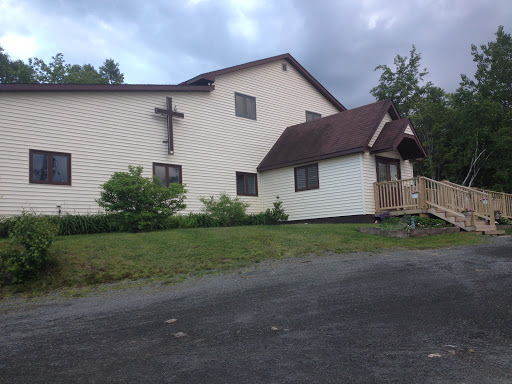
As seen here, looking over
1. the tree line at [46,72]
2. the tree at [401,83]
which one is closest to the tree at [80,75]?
the tree line at [46,72]

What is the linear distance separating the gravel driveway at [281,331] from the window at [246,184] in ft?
41.2

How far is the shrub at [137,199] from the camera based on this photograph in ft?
43.6

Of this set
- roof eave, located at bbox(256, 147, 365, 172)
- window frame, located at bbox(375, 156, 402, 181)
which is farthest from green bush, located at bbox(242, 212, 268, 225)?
window frame, located at bbox(375, 156, 402, 181)

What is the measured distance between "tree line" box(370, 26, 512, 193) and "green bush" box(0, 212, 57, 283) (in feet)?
72.6

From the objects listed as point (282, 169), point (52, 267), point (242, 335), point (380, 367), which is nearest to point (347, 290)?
point (242, 335)

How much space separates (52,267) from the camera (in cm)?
941

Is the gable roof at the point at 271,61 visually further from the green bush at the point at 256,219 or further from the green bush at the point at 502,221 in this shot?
the green bush at the point at 502,221

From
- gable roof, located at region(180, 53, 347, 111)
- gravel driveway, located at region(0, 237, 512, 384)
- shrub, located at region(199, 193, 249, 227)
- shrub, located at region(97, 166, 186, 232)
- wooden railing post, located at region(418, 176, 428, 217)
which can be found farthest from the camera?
gable roof, located at region(180, 53, 347, 111)

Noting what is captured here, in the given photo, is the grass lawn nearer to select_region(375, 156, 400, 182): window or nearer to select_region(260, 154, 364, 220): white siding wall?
select_region(260, 154, 364, 220): white siding wall

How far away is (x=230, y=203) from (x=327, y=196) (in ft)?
15.7

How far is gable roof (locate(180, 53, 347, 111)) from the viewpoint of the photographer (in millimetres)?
20109

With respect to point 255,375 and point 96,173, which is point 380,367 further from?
point 96,173

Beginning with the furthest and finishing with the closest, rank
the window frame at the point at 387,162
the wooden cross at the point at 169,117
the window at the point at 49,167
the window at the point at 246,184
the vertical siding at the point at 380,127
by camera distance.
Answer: the window at the point at 246,184, the window frame at the point at 387,162, the vertical siding at the point at 380,127, the wooden cross at the point at 169,117, the window at the point at 49,167

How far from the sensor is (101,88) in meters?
16.5
